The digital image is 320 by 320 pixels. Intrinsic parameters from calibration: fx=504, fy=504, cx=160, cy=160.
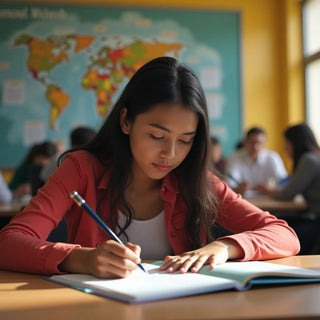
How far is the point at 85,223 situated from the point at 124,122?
1.04 ft

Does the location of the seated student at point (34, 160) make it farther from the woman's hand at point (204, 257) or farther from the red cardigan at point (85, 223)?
the woman's hand at point (204, 257)

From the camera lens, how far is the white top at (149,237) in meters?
1.48

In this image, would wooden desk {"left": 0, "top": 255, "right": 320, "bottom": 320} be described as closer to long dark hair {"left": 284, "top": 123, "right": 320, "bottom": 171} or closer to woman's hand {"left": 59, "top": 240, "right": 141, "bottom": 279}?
woman's hand {"left": 59, "top": 240, "right": 141, "bottom": 279}

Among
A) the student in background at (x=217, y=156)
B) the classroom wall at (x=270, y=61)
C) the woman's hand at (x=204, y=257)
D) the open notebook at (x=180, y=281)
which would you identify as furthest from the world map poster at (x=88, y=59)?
the open notebook at (x=180, y=281)

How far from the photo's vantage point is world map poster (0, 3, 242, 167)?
5547 mm

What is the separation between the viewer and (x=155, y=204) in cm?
156

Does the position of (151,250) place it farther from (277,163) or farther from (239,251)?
(277,163)

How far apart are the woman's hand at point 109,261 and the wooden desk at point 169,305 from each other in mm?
85

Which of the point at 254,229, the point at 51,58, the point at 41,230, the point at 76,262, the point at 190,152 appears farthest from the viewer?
the point at 51,58

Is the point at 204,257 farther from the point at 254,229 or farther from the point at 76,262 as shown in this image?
the point at 254,229

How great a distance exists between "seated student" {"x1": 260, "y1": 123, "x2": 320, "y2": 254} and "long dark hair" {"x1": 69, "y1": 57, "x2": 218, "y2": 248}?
6.60 feet

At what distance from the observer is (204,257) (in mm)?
1082

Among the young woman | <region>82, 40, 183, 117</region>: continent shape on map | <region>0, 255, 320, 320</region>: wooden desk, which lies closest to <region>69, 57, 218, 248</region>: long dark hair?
the young woman

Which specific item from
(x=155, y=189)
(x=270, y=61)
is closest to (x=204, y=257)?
(x=155, y=189)
